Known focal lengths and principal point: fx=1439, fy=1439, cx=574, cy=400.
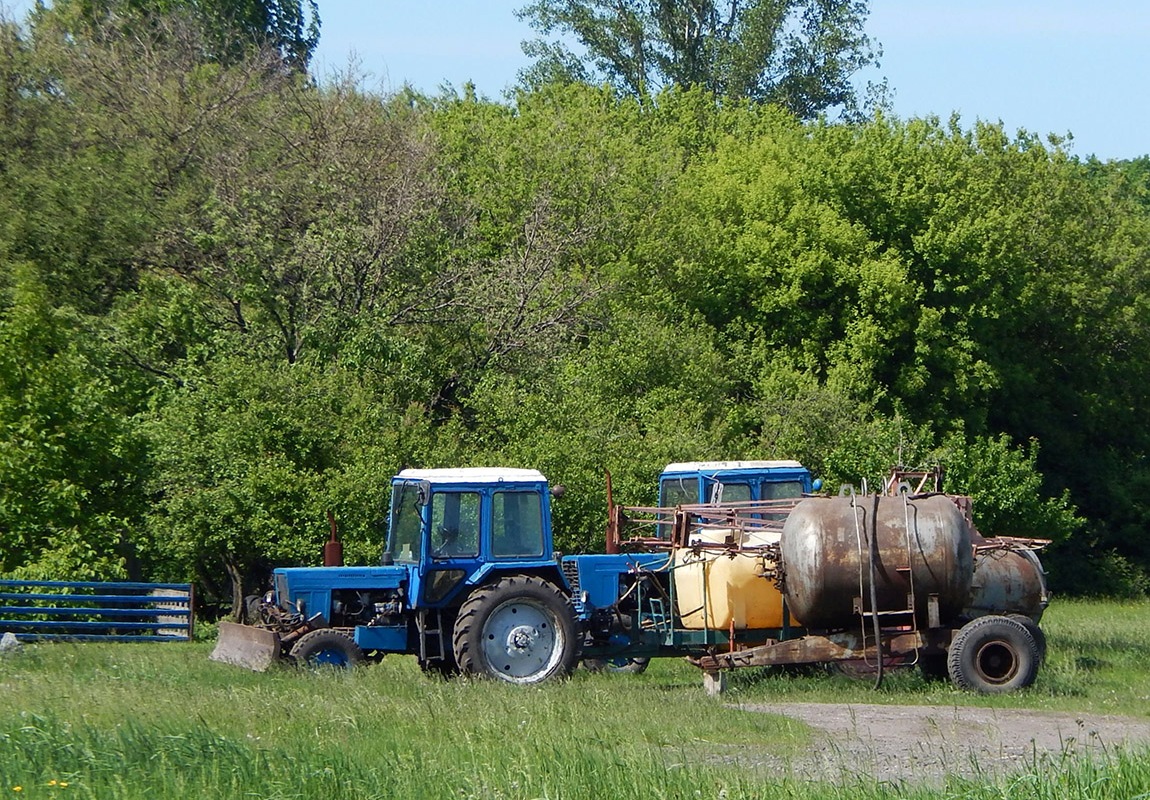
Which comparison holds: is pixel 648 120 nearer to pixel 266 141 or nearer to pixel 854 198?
pixel 854 198

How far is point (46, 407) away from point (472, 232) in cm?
1127

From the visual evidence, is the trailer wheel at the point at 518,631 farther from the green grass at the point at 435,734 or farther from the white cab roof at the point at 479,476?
the white cab roof at the point at 479,476

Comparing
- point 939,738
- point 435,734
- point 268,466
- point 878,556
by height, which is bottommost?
point 939,738

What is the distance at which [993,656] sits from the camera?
15.2 metres

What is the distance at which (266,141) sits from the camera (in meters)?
32.3

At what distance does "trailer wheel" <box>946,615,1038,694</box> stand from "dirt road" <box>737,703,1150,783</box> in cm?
108

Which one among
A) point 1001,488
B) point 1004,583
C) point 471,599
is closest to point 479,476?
point 471,599

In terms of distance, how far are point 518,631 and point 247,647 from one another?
3292 mm

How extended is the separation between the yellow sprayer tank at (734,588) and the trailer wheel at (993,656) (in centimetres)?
195

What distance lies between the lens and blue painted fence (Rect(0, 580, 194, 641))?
21391mm

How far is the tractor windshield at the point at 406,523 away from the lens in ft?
52.9

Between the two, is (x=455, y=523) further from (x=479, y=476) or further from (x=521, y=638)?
(x=521, y=638)

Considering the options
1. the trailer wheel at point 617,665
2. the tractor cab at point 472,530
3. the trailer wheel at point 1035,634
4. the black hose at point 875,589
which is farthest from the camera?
the trailer wheel at point 617,665

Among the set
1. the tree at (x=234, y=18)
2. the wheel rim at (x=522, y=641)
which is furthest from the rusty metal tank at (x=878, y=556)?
the tree at (x=234, y=18)
